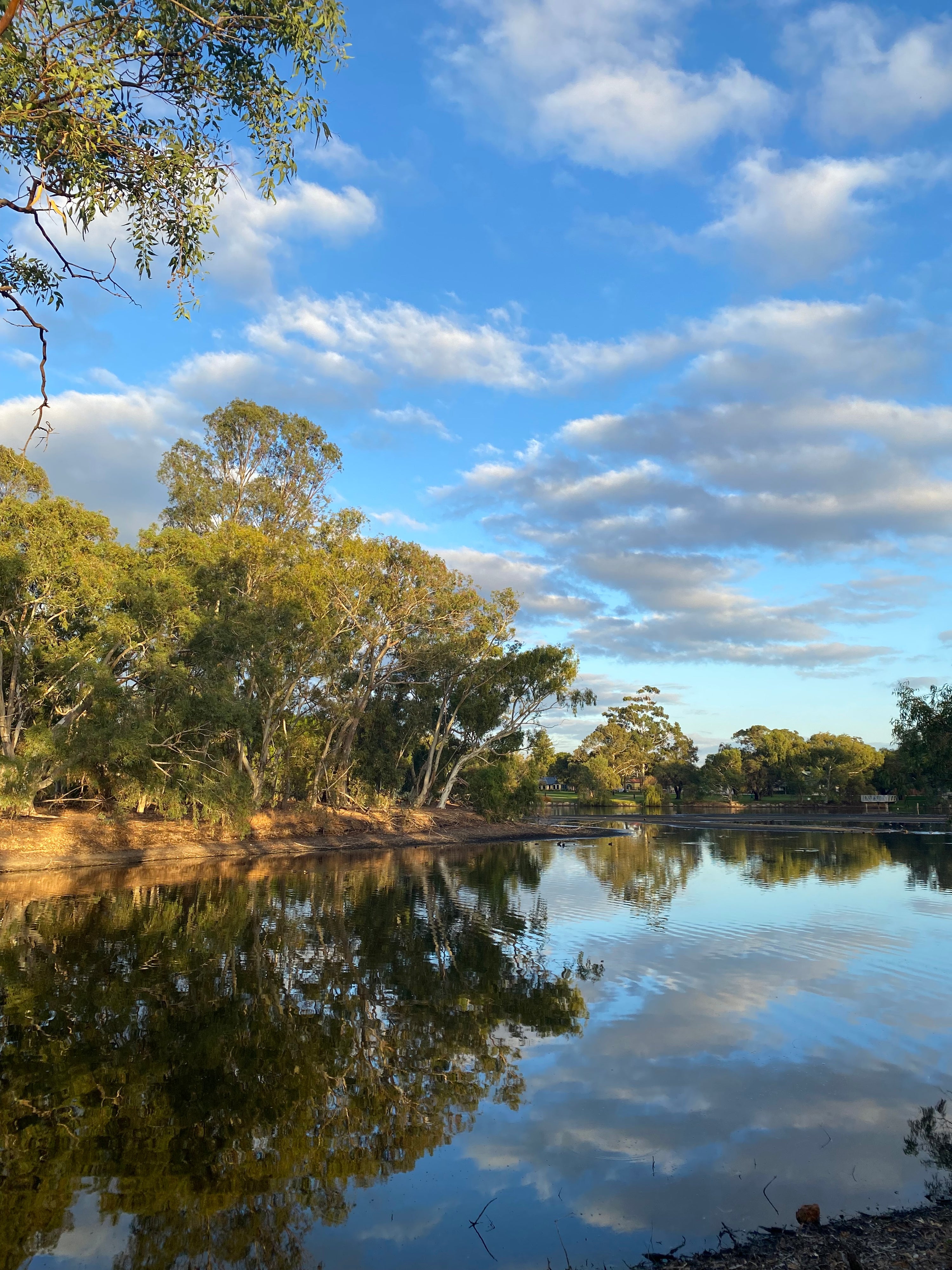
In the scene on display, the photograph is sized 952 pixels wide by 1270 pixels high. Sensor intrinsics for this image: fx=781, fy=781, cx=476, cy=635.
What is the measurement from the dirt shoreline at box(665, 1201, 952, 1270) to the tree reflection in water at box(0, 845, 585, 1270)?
3.29 meters

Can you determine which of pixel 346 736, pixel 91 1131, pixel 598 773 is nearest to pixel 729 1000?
pixel 91 1131

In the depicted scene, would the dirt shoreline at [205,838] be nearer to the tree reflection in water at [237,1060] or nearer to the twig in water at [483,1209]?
the tree reflection in water at [237,1060]

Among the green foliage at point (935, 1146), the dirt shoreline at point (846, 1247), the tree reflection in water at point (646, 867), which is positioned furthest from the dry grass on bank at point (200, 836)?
the green foliage at point (935, 1146)

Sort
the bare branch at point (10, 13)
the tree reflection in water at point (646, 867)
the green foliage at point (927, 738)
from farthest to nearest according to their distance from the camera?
the tree reflection in water at point (646, 867) → the green foliage at point (927, 738) → the bare branch at point (10, 13)

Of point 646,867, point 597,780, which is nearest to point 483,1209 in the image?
point 646,867

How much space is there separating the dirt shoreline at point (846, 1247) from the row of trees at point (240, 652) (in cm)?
3041

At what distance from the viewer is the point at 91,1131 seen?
337 inches

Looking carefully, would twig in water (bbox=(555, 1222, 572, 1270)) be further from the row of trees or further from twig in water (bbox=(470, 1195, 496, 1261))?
the row of trees

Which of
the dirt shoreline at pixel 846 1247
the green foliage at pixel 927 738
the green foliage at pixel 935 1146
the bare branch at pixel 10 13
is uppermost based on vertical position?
the bare branch at pixel 10 13

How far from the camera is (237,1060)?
10.8m

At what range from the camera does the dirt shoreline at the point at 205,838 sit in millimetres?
32188

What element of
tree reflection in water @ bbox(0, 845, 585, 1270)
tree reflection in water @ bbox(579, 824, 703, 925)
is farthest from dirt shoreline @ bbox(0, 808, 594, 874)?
tree reflection in water @ bbox(0, 845, 585, 1270)

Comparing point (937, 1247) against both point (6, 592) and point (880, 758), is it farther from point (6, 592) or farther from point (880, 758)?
point (880, 758)

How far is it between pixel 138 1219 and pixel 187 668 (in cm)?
3409
